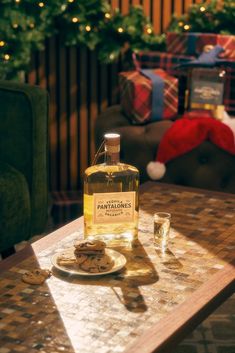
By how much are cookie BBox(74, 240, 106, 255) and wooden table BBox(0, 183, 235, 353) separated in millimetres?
80

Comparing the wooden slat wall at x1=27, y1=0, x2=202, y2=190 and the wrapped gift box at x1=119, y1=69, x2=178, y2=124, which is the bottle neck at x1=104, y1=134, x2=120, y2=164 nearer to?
the wrapped gift box at x1=119, y1=69, x2=178, y2=124

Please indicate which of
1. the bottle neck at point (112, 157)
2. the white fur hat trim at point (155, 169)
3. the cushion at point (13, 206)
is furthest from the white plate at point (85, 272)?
the white fur hat trim at point (155, 169)

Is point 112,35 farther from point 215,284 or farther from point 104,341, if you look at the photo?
point 104,341

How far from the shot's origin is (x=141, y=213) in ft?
7.79

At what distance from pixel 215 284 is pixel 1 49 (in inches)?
90.6

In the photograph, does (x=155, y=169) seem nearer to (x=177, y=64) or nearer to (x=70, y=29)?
(x=177, y=64)

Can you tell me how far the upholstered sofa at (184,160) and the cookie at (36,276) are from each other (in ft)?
5.55

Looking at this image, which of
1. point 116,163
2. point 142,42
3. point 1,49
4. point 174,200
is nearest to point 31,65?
point 1,49

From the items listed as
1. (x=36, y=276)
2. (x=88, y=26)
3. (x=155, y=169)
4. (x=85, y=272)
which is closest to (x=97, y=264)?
(x=85, y=272)

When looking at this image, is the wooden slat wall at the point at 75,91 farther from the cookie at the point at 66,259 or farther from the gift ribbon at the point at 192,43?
the cookie at the point at 66,259

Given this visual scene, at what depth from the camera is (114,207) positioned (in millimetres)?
2100

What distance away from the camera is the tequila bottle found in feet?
6.86

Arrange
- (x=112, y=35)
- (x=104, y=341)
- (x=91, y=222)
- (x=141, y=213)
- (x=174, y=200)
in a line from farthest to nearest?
(x=112, y=35)
(x=174, y=200)
(x=141, y=213)
(x=91, y=222)
(x=104, y=341)

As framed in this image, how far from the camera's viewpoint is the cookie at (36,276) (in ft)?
5.98
